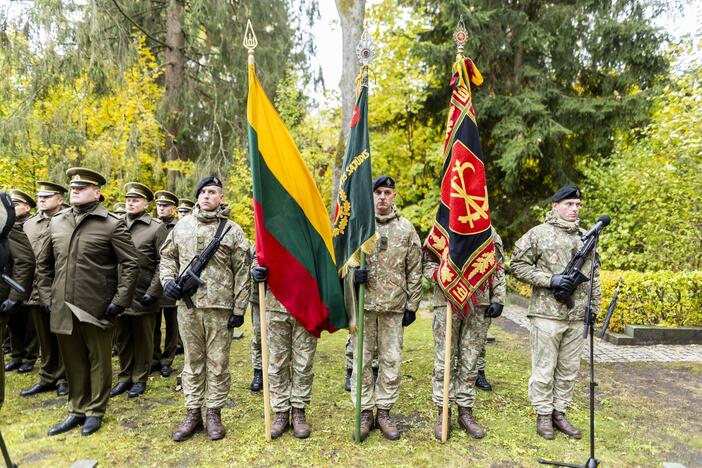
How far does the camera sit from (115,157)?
Answer: 9.81 metres

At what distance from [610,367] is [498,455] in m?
3.54

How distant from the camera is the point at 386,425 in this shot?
4031 millimetres

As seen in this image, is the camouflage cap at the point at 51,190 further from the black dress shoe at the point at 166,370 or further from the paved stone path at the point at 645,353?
the paved stone path at the point at 645,353

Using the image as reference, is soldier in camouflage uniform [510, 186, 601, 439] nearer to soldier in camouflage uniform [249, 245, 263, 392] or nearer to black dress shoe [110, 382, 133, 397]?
soldier in camouflage uniform [249, 245, 263, 392]

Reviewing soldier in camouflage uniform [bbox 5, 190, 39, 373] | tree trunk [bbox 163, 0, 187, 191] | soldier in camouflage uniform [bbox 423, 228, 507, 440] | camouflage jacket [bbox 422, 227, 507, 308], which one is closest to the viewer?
soldier in camouflage uniform [bbox 423, 228, 507, 440]

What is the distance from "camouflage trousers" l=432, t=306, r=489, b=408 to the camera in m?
4.14

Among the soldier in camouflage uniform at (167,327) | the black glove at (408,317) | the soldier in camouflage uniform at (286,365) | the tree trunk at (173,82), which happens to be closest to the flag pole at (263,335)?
the soldier in camouflage uniform at (286,365)

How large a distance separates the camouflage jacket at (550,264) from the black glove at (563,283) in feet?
0.20

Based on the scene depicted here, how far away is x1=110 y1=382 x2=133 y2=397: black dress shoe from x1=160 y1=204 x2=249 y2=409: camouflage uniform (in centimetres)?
→ 165

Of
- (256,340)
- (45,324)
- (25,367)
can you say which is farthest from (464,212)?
(25,367)

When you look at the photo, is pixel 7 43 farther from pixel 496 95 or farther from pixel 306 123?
pixel 496 95

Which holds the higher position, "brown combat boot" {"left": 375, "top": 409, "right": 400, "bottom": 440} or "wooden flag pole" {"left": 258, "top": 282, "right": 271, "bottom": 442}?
"wooden flag pole" {"left": 258, "top": 282, "right": 271, "bottom": 442}

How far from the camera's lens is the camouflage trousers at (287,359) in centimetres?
404

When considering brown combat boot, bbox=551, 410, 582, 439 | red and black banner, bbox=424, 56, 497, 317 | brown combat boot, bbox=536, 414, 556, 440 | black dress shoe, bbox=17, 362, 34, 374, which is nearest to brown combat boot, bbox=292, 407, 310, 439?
red and black banner, bbox=424, 56, 497, 317
